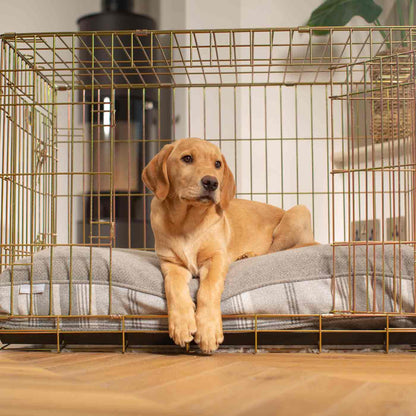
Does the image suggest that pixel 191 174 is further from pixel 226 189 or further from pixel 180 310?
pixel 180 310

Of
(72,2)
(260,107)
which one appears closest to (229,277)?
(260,107)

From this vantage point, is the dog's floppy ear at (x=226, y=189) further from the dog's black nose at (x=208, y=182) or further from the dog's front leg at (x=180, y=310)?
the dog's front leg at (x=180, y=310)

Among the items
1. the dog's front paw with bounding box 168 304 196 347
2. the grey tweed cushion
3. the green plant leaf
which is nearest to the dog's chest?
the grey tweed cushion

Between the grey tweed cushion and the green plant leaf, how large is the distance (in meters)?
2.60

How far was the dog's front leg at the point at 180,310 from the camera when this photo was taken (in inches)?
74.7

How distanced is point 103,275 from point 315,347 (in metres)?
0.85

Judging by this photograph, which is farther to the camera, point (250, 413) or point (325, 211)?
point (325, 211)

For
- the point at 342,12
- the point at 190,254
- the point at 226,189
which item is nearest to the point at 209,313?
the point at 190,254

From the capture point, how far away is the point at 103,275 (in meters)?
2.12

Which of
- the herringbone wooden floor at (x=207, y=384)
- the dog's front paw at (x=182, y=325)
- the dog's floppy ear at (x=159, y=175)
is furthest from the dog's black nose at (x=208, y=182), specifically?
the herringbone wooden floor at (x=207, y=384)

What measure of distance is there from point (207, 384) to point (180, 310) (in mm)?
449

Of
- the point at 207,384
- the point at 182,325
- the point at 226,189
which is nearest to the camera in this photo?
the point at 207,384

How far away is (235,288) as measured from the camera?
208cm

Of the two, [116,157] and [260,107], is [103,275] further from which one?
[260,107]
